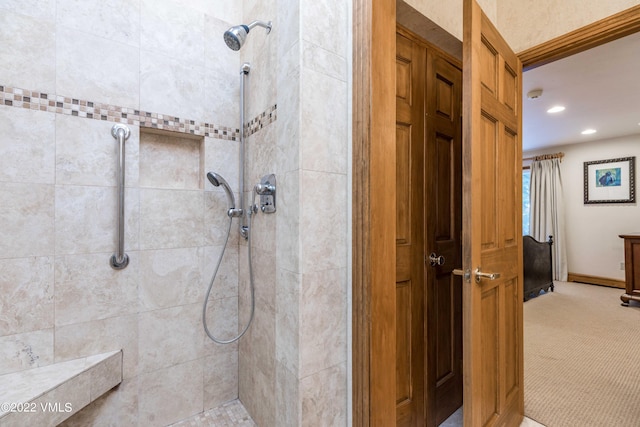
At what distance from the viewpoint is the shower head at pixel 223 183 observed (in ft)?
5.23

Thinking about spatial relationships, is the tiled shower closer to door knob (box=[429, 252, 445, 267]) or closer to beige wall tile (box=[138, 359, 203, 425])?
beige wall tile (box=[138, 359, 203, 425])

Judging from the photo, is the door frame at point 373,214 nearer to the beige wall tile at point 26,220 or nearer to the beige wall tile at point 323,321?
the beige wall tile at point 323,321

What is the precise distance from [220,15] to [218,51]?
0.70ft

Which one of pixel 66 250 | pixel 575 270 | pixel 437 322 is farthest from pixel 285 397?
pixel 575 270

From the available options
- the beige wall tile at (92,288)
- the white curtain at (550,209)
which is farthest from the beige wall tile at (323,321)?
the white curtain at (550,209)

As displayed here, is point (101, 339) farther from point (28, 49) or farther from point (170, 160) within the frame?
point (28, 49)

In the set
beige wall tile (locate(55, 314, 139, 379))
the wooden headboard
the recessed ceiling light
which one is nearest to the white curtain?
the wooden headboard

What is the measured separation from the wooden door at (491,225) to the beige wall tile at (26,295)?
72.5 inches

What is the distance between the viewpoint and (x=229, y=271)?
5.95 ft

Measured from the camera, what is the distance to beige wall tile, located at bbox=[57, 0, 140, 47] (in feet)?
4.40

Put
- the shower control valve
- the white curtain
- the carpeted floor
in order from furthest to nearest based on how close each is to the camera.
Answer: the white curtain, the carpeted floor, the shower control valve

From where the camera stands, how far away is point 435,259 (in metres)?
1.73

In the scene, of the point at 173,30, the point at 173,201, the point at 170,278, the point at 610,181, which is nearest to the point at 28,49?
the point at 173,30

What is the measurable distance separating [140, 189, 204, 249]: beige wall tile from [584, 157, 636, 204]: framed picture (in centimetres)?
684
